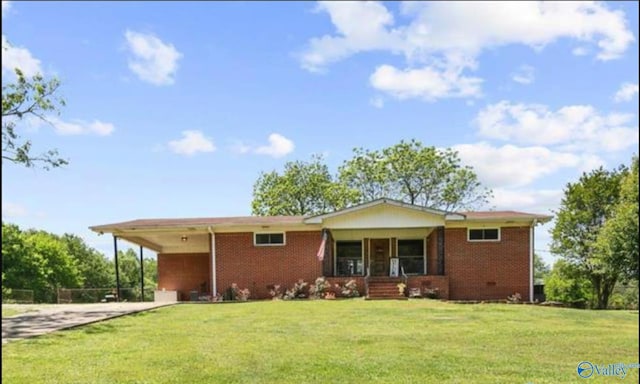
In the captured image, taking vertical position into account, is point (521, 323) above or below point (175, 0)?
below

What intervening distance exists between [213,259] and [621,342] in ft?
53.2

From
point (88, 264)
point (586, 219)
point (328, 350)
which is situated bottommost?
point (88, 264)

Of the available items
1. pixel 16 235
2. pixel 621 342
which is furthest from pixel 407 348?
pixel 16 235

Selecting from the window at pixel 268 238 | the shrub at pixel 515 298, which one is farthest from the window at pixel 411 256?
the window at pixel 268 238

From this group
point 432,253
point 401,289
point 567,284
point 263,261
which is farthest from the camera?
point 567,284

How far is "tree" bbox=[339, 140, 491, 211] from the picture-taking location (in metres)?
44.6

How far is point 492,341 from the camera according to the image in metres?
8.72

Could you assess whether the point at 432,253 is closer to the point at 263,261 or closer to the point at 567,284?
the point at 263,261

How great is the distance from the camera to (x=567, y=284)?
123 feet

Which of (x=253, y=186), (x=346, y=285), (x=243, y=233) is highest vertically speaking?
(x=253, y=186)

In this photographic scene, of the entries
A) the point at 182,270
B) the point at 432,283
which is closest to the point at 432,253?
the point at 432,283

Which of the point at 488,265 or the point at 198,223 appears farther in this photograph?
the point at 198,223

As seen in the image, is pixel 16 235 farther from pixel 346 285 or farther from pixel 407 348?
pixel 407 348

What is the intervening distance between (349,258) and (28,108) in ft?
43.1
